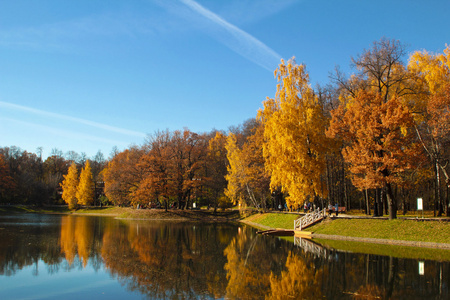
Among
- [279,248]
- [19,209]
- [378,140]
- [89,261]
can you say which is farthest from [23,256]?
[19,209]

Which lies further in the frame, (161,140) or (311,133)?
(161,140)

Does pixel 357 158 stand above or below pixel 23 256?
above

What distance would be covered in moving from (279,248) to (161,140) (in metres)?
44.3

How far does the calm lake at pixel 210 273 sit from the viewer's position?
1311 cm

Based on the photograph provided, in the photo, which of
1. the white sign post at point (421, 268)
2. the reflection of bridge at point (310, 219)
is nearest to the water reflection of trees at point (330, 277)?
the white sign post at point (421, 268)

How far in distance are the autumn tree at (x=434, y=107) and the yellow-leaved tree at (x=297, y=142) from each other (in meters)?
8.74

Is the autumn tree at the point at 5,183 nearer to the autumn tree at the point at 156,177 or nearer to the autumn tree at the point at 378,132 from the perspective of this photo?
the autumn tree at the point at 156,177

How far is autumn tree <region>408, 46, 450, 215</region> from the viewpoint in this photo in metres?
29.4

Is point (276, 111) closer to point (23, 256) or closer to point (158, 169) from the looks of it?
point (23, 256)

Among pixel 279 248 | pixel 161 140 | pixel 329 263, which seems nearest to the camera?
pixel 329 263

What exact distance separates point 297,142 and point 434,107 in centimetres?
1173

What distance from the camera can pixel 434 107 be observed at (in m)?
29.7

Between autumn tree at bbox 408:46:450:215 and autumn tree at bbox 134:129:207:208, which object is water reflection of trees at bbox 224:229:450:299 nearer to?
autumn tree at bbox 408:46:450:215

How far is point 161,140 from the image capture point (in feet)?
215
